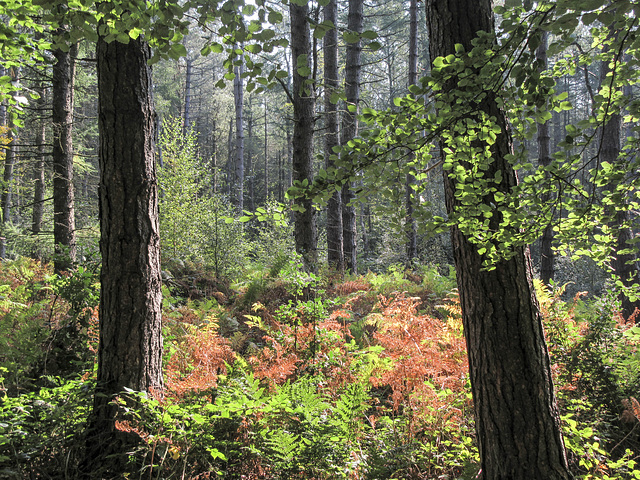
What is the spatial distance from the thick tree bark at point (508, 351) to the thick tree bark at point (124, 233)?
2.18 meters

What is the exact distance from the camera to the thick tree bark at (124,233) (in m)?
2.86

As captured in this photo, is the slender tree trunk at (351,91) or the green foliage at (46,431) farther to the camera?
the slender tree trunk at (351,91)

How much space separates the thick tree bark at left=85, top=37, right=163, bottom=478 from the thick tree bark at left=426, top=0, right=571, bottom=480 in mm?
2179

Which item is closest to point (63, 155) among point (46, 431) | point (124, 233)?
point (124, 233)

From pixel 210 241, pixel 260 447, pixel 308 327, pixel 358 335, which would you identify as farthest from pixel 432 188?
pixel 260 447

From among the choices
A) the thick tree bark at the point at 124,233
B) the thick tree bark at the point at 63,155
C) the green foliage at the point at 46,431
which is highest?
the thick tree bark at the point at 63,155

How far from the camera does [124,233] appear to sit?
2.89 meters

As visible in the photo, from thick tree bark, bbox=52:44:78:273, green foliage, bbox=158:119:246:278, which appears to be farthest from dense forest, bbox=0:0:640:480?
green foliage, bbox=158:119:246:278

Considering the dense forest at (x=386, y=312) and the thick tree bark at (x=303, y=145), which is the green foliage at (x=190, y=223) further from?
the dense forest at (x=386, y=312)

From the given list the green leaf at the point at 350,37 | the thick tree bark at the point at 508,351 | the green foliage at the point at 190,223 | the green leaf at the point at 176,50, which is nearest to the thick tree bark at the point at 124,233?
the green leaf at the point at 176,50

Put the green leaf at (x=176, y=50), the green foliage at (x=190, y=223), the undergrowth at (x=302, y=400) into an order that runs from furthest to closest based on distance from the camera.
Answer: the green foliage at (x=190, y=223) → the undergrowth at (x=302, y=400) → the green leaf at (x=176, y=50)

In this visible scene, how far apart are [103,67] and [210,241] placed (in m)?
5.61

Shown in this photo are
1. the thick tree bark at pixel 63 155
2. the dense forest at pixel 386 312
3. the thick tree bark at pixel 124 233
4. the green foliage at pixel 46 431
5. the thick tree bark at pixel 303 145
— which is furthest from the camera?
the thick tree bark at pixel 63 155

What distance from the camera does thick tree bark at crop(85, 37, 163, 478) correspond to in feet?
9.38
